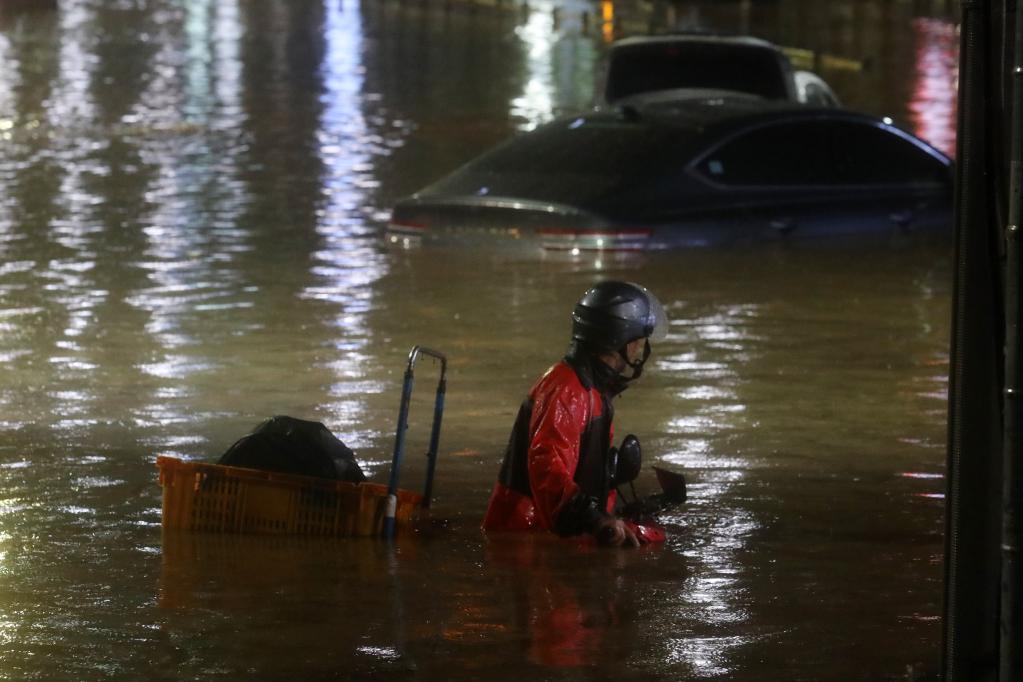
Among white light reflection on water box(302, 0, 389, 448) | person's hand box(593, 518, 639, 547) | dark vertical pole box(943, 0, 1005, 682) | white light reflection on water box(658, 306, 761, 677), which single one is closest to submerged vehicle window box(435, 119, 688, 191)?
white light reflection on water box(302, 0, 389, 448)

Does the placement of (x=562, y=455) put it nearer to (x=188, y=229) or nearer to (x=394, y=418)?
(x=394, y=418)

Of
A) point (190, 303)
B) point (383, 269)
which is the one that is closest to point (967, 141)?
point (190, 303)

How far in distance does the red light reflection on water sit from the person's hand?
35.2 ft

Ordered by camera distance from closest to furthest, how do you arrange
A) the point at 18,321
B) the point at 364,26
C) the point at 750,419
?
the point at 750,419
the point at 18,321
the point at 364,26

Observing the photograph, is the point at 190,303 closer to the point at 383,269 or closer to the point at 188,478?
the point at 383,269

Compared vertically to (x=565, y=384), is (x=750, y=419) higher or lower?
lower

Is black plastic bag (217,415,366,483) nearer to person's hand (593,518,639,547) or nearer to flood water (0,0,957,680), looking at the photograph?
flood water (0,0,957,680)

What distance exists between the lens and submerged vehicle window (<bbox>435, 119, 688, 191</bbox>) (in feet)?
50.8

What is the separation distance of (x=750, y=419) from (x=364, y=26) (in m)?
35.0

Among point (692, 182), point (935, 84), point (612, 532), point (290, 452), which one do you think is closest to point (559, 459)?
point (612, 532)

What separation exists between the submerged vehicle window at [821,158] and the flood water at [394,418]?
57 cm

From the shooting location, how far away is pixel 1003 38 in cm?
581

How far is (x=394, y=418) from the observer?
1070 centimetres

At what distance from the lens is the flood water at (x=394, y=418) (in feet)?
22.9
